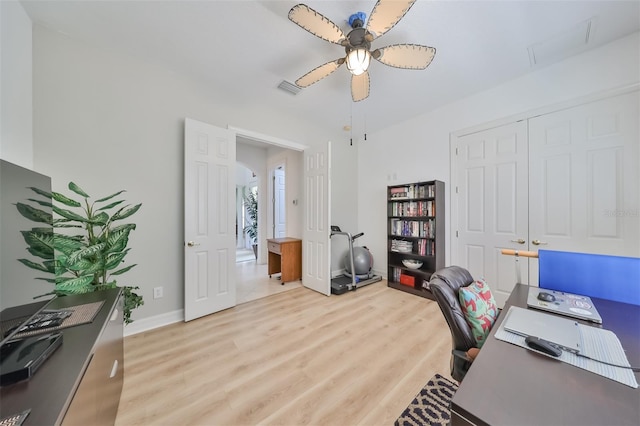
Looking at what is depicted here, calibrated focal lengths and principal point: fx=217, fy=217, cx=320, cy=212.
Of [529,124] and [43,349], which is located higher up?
[529,124]

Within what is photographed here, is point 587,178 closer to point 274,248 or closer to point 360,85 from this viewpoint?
point 360,85

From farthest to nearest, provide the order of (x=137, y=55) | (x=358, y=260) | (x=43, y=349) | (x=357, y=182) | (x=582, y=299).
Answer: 1. (x=357, y=182)
2. (x=358, y=260)
3. (x=137, y=55)
4. (x=582, y=299)
5. (x=43, y=349)

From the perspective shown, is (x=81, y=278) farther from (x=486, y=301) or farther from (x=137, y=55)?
(x=486, y=301)

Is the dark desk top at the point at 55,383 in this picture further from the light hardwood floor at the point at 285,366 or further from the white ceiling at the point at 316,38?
the white ceiling at the point at 316,38

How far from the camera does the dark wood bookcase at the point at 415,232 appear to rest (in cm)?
324

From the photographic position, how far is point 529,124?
262cm

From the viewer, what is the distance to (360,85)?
7.48ft

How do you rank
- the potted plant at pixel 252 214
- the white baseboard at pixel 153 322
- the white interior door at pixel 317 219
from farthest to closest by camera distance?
the potted plant at pixel 252 214
the white interior door at pixel 317 219
the white baseboard at pixel 153 322

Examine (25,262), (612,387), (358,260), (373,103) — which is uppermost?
(373,103)

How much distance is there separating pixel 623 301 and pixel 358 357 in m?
1.77

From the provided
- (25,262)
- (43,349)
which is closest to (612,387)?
(43,349)

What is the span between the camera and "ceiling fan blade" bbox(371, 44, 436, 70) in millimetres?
1774

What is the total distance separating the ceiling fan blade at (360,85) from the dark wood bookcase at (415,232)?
1.69m

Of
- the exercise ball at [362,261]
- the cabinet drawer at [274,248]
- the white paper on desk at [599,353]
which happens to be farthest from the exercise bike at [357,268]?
the white paper on desk at [599,353]
